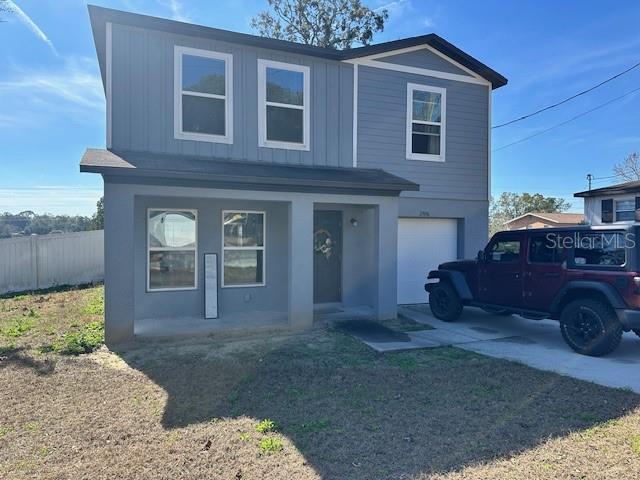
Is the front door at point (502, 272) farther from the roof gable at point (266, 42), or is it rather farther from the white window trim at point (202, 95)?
the white window trim at point (202, 95)

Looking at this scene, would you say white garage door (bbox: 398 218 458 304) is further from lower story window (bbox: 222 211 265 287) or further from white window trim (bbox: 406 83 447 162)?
lower story window (bbox: 222 211 265 287)

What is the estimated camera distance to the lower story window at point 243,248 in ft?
30.2

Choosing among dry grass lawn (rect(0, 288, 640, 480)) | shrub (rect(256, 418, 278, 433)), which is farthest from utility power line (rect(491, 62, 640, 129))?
shrub (rect(256, 418, 278, 433))

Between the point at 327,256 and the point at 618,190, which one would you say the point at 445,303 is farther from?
the point at 618,190

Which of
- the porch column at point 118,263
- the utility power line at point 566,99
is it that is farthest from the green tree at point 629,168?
the porch column at point 118,263

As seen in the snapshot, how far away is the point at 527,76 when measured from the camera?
1716 cm

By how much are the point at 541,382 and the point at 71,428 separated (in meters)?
5.24

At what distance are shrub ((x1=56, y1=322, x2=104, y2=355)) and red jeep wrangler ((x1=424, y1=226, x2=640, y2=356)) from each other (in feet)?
22.4

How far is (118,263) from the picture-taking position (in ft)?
22.2

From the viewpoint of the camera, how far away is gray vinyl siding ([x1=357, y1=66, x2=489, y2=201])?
10.1 metres

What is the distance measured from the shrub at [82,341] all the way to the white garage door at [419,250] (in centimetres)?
678

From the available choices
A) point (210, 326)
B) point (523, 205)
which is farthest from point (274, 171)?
point (523, 205)

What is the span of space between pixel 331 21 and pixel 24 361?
21507 mm

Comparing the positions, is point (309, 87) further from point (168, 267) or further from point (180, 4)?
point (168, 267)
